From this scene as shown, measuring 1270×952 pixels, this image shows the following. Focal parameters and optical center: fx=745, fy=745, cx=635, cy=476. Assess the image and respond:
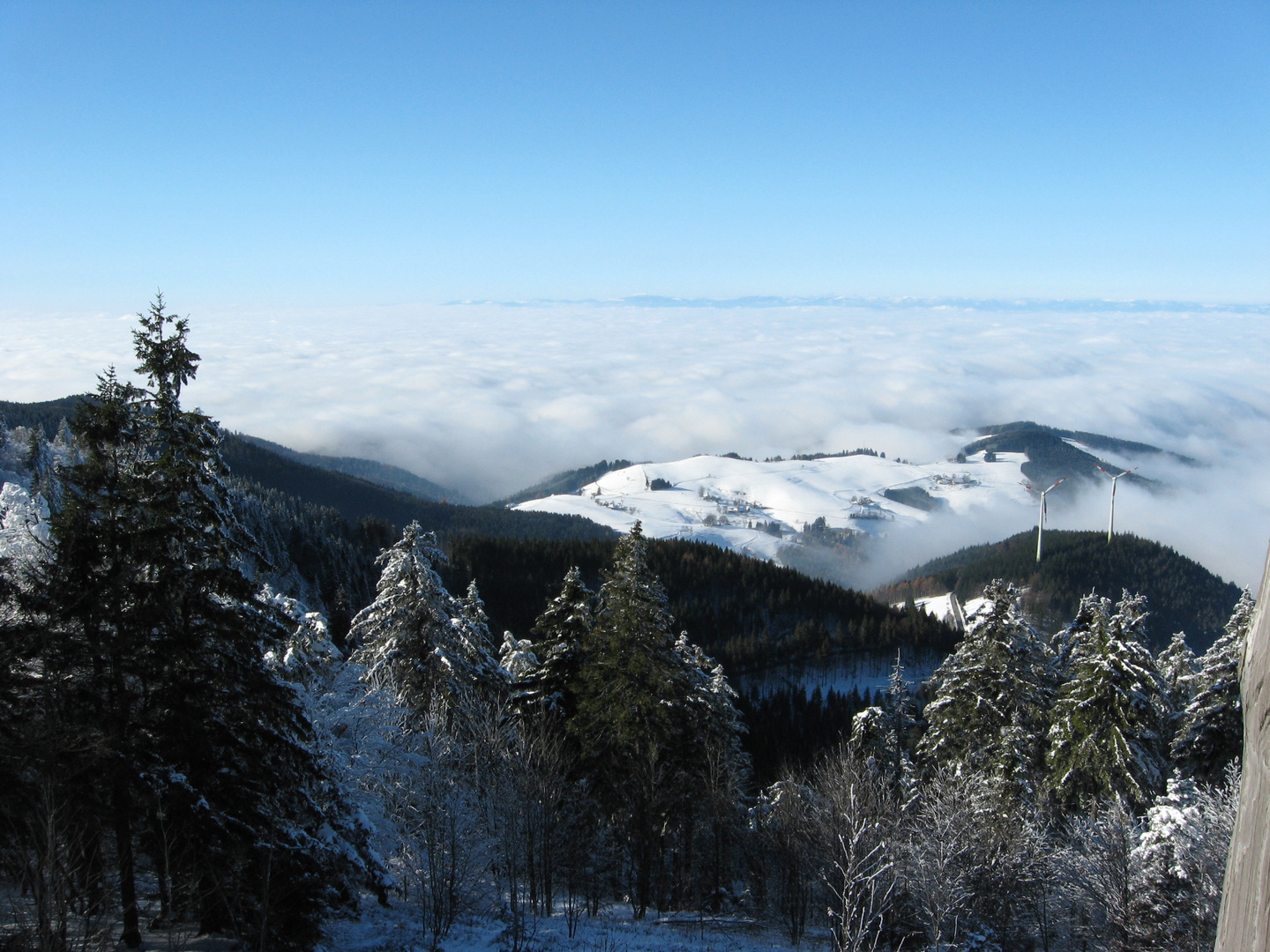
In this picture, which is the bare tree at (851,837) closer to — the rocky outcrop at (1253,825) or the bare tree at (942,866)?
the bare tree at (942,866)

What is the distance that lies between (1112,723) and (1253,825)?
32.5 meters

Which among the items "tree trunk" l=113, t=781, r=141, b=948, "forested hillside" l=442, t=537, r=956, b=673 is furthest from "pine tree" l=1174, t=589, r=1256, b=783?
"forested hillside" l=442, t=537, r=956, b=673

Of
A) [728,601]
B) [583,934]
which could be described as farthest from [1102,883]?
[728,601]

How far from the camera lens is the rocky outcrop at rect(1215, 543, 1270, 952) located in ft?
6.08

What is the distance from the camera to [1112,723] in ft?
93.6

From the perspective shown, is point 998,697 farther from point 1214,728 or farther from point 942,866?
point 942,866

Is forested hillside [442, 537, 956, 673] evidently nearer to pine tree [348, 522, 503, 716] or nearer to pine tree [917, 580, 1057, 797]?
pine tree [917, 580, 1057, 797]

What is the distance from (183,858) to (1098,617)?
32083 millimetres

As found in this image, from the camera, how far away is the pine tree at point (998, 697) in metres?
31.0

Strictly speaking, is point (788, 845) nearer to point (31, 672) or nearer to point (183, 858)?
point (183, 858)

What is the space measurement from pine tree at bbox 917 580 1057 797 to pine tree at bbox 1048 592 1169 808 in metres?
1.41

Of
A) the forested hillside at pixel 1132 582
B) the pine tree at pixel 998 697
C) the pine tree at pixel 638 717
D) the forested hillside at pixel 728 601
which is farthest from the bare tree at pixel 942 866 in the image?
the forested hillside at pixel 1132 582

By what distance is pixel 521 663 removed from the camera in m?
35.8

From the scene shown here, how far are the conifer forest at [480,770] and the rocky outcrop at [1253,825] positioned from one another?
27 cm
